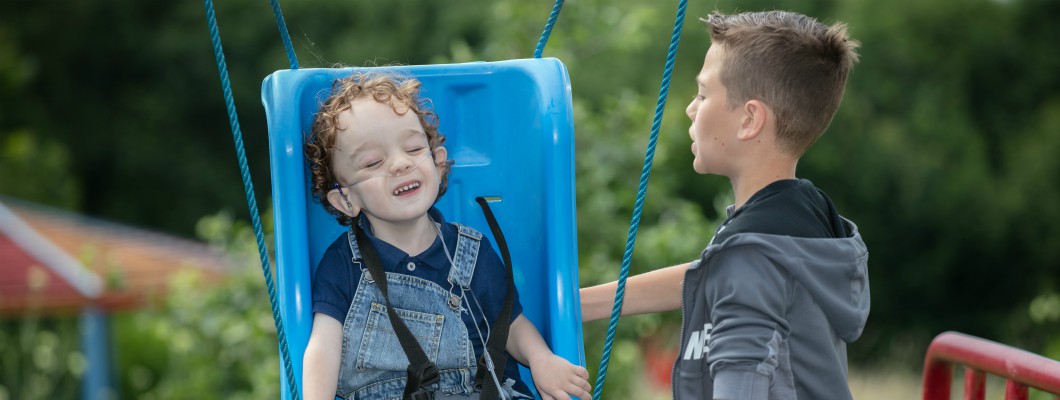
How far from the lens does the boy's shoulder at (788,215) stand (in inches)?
69.4

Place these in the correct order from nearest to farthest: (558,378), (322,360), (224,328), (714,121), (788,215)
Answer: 1. (788,215)
2. (714,121)
3. (322,360)
4. (558,378)
5. (224,328)

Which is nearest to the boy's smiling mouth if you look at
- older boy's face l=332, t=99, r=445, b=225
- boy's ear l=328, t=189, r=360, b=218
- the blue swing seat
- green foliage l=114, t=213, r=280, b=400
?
older boy's face l=332, t=99, r=445, b=225

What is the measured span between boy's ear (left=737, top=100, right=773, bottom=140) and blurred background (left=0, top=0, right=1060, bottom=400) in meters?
2.17

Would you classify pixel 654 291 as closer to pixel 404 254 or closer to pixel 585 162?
pixel 404 254

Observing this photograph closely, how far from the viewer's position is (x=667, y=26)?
11.1 meters

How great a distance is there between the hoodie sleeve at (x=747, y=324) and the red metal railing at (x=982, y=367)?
59 cm

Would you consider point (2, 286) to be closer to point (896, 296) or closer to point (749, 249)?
point (749, 249)

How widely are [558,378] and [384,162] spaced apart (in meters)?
0.51

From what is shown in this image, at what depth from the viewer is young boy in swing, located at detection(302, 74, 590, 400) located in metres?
2.10

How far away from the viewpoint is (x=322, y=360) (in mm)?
2018

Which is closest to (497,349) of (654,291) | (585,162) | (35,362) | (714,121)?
(654,291)

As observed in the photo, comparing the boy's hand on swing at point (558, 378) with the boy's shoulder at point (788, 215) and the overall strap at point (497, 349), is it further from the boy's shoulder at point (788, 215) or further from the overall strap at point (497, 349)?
the boy's shoulder at point (788, 215)

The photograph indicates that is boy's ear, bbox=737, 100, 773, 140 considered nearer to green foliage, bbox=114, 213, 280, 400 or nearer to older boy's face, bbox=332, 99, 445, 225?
older boy's face, bbox=332, 99, 445, 225

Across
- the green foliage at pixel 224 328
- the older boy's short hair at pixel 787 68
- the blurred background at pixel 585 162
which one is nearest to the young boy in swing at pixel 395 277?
the older boy's short hair at pixel 787 68
